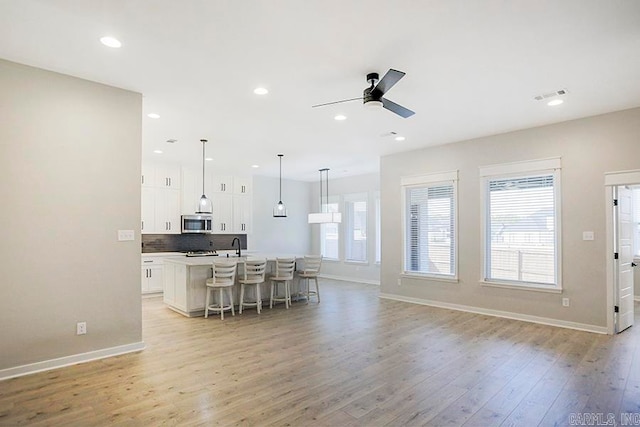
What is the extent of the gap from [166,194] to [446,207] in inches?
242

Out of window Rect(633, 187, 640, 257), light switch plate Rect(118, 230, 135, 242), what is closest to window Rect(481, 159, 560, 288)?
window Rect(633, 187, 640, 257)

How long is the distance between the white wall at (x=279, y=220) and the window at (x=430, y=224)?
4.47 metres

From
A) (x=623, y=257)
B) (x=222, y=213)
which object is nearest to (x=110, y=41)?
(x=222, y=213)

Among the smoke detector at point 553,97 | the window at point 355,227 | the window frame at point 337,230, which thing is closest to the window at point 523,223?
the smoke detector at point 553,97

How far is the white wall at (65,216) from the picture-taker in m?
3.39

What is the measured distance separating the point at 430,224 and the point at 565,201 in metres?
2.25

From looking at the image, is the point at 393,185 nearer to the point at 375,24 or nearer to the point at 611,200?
the point at 611,200

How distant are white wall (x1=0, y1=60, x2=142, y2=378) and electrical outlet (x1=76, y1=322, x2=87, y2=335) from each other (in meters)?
0.04

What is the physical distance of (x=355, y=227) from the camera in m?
10.0

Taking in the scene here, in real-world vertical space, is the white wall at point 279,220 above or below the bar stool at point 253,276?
above

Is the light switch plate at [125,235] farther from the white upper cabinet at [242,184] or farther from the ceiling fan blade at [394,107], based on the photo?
the white upper cabinet at [242,184]

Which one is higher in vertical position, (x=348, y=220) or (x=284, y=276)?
(x=348, y=220)

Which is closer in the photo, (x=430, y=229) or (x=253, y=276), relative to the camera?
(x=253, y=276)

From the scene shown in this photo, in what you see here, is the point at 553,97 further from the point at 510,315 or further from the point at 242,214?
the point at 242,214
